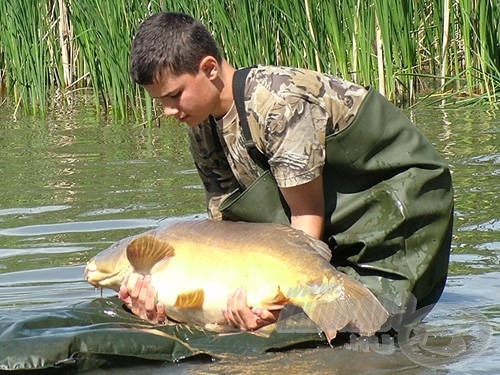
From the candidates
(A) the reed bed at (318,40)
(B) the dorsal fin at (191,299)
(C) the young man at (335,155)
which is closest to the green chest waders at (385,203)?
(C) the young man at (335,155)

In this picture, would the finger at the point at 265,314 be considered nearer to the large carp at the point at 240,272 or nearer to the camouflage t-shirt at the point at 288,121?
the large carp at the point at 240,272

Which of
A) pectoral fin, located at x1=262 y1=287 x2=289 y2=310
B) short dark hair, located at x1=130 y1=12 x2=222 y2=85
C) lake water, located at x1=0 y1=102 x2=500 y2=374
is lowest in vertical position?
lake water, located at x1=0 y1=102 x2=500 y2=374

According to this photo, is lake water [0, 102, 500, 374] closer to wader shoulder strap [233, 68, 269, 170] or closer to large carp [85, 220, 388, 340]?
large carp [85, 220, 388, 340]

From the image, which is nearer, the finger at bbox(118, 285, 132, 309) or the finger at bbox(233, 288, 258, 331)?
the finger at bbox(233, 288, 258, 331)

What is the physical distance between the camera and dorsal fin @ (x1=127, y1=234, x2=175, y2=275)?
417cm

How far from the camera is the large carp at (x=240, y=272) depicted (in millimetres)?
3936

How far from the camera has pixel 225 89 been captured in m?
4.30

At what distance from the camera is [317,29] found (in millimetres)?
9266

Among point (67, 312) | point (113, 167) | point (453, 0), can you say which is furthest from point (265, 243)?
point (453, 0)

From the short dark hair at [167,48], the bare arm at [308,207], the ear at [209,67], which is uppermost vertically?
the short dark hair at [167,48]

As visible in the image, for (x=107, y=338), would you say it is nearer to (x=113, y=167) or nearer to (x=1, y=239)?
(x=1, y=239)

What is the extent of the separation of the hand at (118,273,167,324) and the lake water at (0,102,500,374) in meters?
0.33

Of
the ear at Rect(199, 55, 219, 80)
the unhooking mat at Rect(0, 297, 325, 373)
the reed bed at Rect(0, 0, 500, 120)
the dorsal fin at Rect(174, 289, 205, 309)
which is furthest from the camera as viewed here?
the reed bed at Rect(0, 0, 500, 120)

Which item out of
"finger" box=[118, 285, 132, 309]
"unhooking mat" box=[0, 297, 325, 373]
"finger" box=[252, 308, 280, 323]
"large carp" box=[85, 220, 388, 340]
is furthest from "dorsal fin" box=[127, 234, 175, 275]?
"finger" box=[252, 308, 280, 323]
